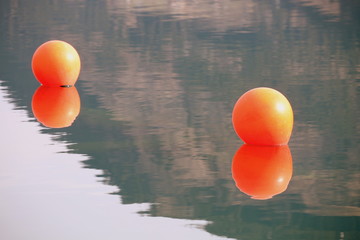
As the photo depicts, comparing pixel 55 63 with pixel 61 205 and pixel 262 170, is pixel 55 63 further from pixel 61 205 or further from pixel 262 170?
pixel 61 205

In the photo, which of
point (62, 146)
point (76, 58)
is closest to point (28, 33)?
point (76, 58)

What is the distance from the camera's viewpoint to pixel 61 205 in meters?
7.93

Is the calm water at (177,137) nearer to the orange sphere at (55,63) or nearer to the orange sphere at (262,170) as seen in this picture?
the orange sphere at (262,170)

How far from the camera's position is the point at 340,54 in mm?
16656

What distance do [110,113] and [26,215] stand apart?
458 cm

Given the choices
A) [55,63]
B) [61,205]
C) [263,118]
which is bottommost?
[61,205]

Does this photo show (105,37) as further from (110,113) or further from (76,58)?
(110,113)

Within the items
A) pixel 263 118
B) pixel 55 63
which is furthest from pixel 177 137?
pixel 55 63

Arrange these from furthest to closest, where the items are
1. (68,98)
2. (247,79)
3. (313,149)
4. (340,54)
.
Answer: (340,54), (247,79), (68,98), (313,149)

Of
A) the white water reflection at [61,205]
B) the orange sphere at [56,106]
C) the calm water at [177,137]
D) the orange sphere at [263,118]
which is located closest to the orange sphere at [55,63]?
the orange sphere at [56,106]

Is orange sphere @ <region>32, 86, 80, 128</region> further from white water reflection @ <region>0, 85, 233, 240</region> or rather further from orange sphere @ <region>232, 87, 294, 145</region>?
orange sphere @ <region>232, 87, 294, 145</region>

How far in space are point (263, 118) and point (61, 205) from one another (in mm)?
2899

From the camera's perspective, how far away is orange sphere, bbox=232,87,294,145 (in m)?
9.56

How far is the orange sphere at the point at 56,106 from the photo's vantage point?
1169cm
